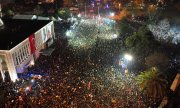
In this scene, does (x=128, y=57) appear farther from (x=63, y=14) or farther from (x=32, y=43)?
(x=63, y=14)

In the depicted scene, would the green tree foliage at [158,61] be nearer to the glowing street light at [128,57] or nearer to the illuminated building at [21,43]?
the glowing street light at [128,57]

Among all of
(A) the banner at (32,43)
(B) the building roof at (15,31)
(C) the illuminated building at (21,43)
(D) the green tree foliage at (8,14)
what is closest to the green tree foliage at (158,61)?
(A) the banner at (32,43)

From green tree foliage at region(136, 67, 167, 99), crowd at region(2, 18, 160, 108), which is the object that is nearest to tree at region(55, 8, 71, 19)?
crowd at region(2, 18, 160, 108)

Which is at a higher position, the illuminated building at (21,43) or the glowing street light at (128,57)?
the illuminated building at (21,43)

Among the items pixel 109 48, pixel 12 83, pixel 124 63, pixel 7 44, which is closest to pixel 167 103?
pixel 124 63

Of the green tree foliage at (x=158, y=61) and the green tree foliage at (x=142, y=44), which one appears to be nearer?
the green tree foliage at (x=158, y=61)

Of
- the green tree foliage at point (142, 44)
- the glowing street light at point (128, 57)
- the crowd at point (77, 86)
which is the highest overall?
the green tree foliage at point (142, 44)

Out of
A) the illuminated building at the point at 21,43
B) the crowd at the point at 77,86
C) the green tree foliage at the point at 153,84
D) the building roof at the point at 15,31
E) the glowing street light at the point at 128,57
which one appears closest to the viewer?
the crowd at the point at 77,86

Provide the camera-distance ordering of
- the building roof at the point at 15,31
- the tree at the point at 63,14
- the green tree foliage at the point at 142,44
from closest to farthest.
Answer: the building roof at the point at 15,31 < the green tree foliage at the point at 142,44 < the tree at the point at 63,14
